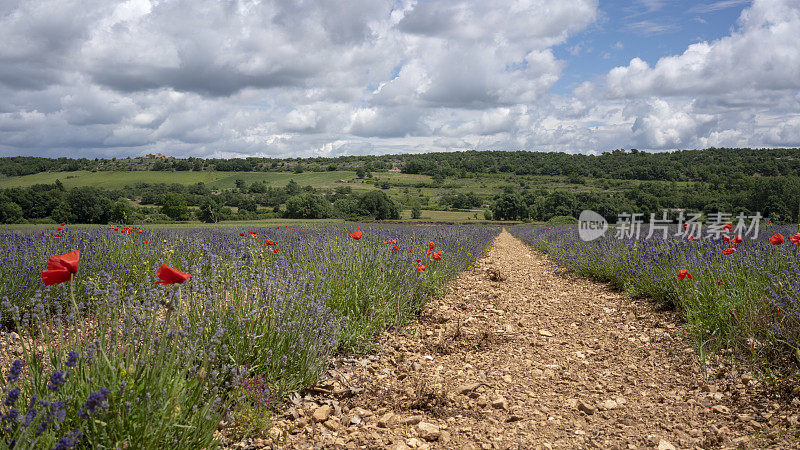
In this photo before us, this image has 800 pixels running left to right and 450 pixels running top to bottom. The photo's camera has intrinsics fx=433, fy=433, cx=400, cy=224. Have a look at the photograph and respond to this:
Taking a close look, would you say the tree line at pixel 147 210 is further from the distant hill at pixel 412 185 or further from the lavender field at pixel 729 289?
the lavender field at pixel 729 289

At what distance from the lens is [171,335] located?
198 centimetres

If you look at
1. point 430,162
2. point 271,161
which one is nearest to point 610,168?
point 430,162

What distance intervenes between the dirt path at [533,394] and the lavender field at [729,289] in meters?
0.28

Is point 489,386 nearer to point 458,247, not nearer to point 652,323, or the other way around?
point 652,323

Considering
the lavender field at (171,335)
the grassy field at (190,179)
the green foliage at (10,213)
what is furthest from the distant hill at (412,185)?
the lavender field at (171,335)

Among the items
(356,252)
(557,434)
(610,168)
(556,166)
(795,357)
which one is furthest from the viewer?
(556,166)

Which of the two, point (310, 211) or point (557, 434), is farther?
point (310, 211)

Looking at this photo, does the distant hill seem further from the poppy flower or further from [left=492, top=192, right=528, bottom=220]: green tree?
the poppy flower

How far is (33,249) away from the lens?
5.06m

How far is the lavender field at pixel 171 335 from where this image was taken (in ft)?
5.45

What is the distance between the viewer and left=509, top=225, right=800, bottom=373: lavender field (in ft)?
10.1

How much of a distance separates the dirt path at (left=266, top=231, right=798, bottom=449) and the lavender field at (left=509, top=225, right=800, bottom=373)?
0.93 feet

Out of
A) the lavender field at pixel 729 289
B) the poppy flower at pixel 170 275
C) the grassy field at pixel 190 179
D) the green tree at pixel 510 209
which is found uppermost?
the grassy field at pixel 190 179

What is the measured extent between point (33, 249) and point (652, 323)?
6992 millimetres
